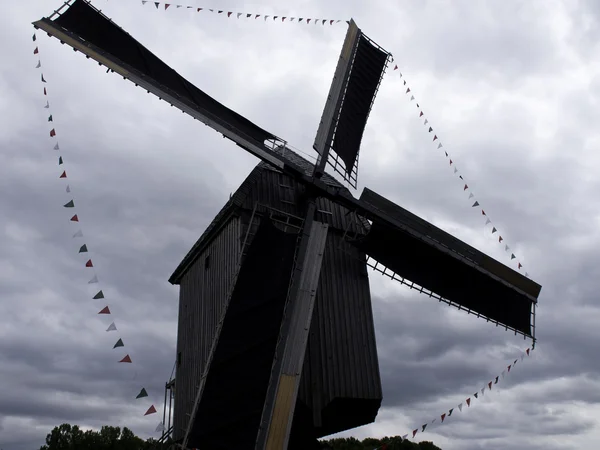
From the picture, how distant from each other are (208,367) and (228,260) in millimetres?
3697

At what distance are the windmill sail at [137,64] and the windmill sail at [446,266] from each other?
3.43m

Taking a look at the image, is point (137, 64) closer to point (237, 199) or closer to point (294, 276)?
point (237, 199)

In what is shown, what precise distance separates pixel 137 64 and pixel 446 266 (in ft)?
32.1

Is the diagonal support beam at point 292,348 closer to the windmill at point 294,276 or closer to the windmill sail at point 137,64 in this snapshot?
the windmill at point 294,276

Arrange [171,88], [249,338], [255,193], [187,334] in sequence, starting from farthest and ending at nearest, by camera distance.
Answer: [187,334]
[255,193]
[171,88]
[249,338]

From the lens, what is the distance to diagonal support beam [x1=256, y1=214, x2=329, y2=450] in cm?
1229

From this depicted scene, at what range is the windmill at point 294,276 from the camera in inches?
509

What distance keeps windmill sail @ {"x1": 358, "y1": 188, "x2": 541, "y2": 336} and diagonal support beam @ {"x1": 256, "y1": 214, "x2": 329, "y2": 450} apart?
8.88 feet

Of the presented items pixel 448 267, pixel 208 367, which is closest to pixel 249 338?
pixel 208 367

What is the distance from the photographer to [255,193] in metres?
16.2

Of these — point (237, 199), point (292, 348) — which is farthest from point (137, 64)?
point (292, 348)

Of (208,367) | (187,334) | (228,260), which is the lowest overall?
(208,367)

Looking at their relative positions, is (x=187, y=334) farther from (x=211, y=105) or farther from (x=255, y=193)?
(x=211, y=105)

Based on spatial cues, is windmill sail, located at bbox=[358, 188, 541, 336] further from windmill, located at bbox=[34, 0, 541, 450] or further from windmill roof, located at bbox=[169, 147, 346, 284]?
windmill roof, located at bbox=[169, 147, 346, 284]
